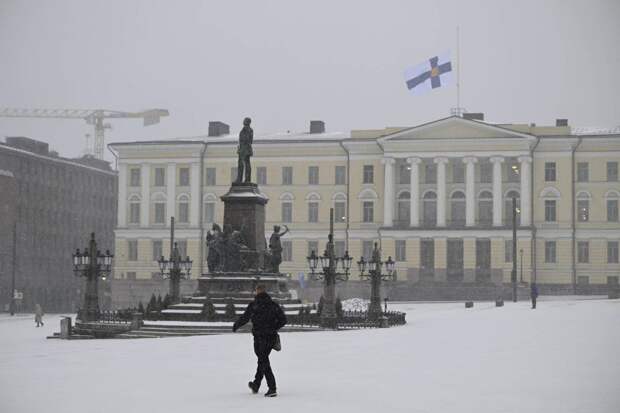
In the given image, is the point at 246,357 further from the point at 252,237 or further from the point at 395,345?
the point at 252,237

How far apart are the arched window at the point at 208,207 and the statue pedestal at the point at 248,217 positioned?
178ft

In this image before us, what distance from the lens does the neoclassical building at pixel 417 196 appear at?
276ft

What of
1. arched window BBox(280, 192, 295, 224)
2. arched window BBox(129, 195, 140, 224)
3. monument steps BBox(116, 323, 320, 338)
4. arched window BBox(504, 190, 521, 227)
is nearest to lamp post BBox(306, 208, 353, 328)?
monument steps BBox(116, 323, 320, 338)

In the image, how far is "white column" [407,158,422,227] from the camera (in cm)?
8606

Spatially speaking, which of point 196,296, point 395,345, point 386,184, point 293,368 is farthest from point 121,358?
point 386,184

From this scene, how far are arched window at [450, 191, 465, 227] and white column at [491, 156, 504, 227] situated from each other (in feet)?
9.76

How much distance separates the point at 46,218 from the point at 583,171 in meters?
47.6

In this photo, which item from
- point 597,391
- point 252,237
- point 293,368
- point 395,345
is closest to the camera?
point 597,391

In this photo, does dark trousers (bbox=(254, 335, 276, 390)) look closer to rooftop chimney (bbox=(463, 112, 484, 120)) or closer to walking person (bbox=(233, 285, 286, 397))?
walking person (bbox=(233, 285, 286, 397))

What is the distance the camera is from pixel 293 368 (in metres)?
19.3

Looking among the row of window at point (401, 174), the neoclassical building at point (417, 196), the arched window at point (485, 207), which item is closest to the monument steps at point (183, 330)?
the neoclassical building at point (417, 196)

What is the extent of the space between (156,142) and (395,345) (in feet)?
224

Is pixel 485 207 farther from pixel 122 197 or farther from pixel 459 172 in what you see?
pixel 122 197

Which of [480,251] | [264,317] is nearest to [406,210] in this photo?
[480,251]
